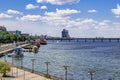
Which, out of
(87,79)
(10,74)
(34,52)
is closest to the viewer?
(10,74)

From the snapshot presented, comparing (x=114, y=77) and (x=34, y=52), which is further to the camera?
(x=34, y=52)

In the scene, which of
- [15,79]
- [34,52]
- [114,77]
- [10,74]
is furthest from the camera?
[34,52]

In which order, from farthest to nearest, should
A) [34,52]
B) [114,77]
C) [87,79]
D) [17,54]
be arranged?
[34,52], [17,54], [114,77], [87,79]

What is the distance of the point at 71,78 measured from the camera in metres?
87.7

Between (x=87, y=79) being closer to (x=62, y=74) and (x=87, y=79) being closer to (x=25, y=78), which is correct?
(x=62, y=74)

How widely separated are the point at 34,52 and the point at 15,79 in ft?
415

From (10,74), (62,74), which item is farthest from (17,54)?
(10,74)

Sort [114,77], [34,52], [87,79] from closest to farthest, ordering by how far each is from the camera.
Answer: [87,79] → [114,77] → [34,52]

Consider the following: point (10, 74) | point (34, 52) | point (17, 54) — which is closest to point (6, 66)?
point (10, 74)

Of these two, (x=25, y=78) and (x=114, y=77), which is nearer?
(x=25, y=78)

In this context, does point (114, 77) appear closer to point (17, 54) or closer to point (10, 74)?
point (10, 74)

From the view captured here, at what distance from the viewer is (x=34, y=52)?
199 metres

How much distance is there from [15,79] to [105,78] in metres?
25.7

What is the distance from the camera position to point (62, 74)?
9381cm
